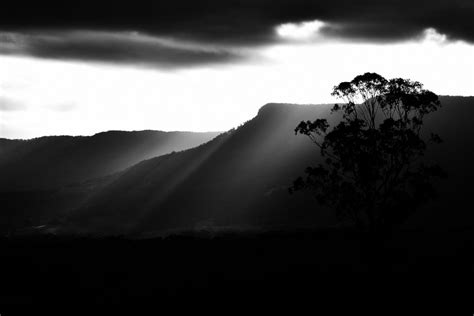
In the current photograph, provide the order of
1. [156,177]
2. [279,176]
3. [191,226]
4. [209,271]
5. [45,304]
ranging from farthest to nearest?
1. [156,177]
2. [279,176]
3. [191,226]
4. [209,271]
5. [45,304]

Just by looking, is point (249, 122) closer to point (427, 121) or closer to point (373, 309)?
point (427, 121)

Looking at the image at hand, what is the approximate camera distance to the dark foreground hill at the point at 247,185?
13025cm

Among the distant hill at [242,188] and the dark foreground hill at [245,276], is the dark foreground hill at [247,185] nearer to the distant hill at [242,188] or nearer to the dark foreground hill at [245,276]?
the distant hill at [242,188]

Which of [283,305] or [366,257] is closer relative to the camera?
[283,305]

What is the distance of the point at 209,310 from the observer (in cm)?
4053

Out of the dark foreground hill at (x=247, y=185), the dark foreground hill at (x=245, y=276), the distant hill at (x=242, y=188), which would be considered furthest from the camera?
the dark foreground hill at (x=247, y=185)

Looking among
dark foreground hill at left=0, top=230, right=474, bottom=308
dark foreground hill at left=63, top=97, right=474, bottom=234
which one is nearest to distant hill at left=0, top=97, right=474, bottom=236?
dark foreground hill at left=63, top=97, right=474, bottom=234

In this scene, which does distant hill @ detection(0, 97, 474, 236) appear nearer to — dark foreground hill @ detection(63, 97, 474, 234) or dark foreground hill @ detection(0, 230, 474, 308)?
dark foreground hill @ detection(63, 97, 474, 234)

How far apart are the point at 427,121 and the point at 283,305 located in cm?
11759

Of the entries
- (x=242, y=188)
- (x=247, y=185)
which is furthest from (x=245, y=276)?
(x=247, y=185)

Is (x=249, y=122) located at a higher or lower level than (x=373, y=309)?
higher

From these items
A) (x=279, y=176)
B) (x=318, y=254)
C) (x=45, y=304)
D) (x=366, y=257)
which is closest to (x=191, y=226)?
(x=279, y=176)

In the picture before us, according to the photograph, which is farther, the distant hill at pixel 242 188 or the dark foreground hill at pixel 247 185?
the dark foreground hill at pixel 247 185

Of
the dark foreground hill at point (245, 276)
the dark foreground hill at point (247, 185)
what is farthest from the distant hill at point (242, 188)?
the dark foreground hill at point (245, 276)
